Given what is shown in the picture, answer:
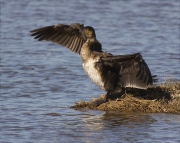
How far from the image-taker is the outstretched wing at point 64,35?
35.5ft

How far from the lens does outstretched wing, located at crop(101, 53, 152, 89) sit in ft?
30.9

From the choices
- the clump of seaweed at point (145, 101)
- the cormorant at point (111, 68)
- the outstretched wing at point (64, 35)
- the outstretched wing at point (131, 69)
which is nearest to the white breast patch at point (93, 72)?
the cormorant at point (111, 68)

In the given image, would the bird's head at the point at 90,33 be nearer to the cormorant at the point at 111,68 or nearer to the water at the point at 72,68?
the cormorant at the point at 111,68

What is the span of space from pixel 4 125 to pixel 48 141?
3.47 feet

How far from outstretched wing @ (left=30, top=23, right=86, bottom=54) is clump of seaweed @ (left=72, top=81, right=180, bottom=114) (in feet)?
3.73

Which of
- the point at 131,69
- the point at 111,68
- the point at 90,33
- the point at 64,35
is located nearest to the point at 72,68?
the point at 64,35

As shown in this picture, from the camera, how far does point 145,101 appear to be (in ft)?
32.3

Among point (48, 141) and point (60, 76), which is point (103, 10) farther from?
point (48, 141)

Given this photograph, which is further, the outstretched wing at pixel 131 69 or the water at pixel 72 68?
the outstretched wing at pixel 131 69

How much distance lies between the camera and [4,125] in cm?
894

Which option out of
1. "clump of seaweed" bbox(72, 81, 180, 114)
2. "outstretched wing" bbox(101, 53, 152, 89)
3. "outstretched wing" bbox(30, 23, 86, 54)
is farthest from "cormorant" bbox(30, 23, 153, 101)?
"outstretched wing" bbox(30, 23, 86, 54)

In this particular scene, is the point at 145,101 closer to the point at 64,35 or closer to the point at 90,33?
the point at 90,33

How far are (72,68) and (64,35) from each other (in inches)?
103

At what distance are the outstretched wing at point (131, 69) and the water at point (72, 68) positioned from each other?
0.51 m
